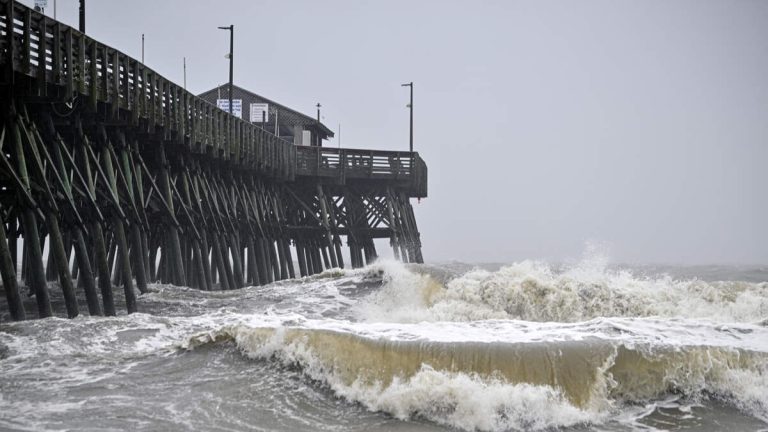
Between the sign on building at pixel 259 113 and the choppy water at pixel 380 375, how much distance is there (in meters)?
27.5

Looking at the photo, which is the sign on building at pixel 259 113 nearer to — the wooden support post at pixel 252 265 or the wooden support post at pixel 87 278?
the wooden support post at pixel 252 265

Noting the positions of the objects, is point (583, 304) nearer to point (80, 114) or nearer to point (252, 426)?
point (252, 426)

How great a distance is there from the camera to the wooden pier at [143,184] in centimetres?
1457

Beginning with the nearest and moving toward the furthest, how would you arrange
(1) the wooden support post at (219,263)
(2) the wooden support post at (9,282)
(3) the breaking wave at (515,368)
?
(3) the breaking wave at (515,368), (2) the wooden support post at (9,282), (1) the wooden support post at (219,263)

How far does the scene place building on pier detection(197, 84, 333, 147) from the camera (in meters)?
40.0

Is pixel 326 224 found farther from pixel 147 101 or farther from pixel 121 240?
pixel 121 240

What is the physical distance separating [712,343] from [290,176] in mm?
23917

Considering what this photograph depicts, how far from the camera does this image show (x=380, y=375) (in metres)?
9.20

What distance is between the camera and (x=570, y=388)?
8906 mm

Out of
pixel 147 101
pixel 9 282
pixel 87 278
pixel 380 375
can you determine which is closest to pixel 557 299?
pixel 380 375

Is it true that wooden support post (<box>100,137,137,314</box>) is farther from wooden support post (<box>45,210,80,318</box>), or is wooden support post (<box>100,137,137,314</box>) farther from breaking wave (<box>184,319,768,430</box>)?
breaking wave (<box>184,319,768,430</box>)

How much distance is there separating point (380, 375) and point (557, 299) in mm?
6344

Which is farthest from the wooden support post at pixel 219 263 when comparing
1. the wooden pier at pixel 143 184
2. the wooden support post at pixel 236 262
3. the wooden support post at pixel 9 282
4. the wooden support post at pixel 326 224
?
the wooden support post at pixel 9 282

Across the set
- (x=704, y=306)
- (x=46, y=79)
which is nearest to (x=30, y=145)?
(x=46, y=79)
